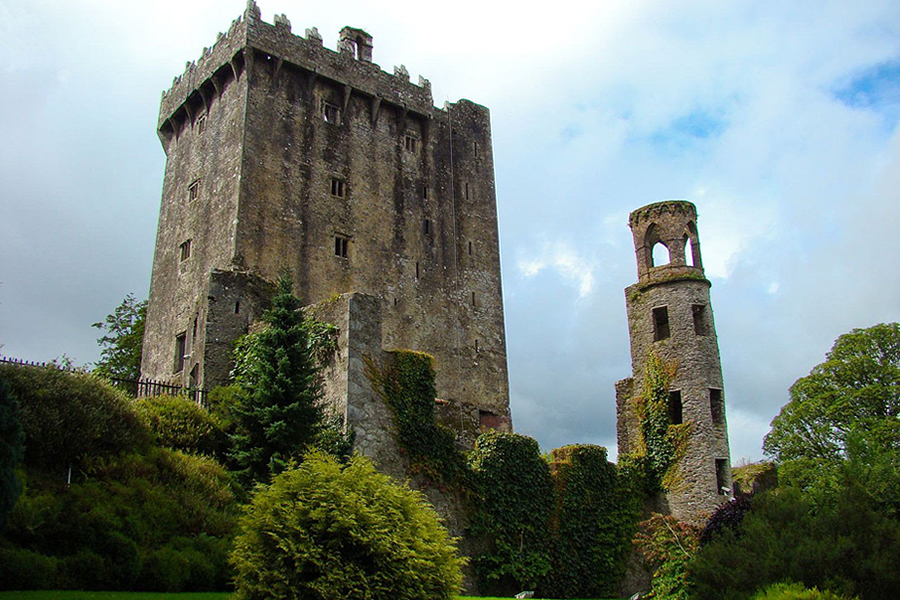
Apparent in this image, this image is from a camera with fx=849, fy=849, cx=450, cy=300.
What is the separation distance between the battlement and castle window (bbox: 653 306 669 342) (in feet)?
43.0

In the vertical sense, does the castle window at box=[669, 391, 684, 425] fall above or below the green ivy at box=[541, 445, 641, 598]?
above

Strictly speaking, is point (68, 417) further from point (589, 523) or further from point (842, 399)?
point (842, 399)

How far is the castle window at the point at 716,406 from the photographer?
25094mm

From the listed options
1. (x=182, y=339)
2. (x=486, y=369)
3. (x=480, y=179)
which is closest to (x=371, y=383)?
(x=182, y=339)

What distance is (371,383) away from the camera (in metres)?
19.1

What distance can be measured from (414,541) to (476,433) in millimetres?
13270

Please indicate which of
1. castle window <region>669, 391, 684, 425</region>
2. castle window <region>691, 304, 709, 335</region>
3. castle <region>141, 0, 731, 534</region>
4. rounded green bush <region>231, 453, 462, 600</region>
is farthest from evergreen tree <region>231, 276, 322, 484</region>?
castle window <region>691, 304, 709, 335</region>

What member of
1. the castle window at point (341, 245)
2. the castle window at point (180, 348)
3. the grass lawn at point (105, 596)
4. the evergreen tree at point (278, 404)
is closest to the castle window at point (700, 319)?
the castle window at point (341, 245)

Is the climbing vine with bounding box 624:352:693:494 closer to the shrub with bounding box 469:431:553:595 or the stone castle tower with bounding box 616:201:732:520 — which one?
the stone castle tower with bounding box 616:201:732:520

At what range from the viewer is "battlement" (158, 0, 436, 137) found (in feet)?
97.8

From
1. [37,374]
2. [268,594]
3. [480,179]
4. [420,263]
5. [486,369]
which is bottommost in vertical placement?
[268,594]

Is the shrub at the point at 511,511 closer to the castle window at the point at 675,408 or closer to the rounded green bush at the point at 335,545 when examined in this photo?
the castle window at the point at 675,408

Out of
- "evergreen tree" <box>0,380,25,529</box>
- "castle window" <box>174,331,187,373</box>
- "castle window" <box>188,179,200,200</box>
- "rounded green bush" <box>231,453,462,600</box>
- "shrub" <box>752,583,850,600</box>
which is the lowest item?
"shrub" <box>752,583,850,600</box>

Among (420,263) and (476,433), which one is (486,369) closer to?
(420,263)
